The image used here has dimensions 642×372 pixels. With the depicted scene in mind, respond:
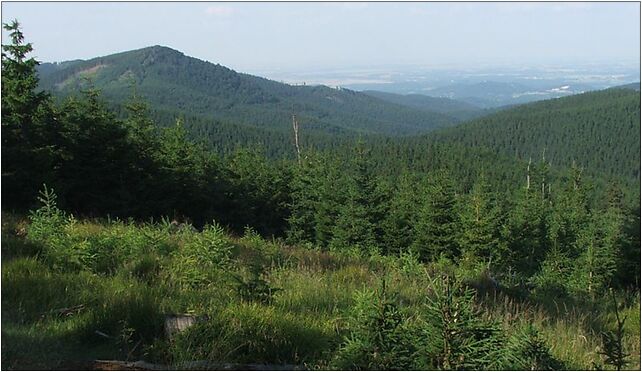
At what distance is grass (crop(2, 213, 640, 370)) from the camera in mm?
3436

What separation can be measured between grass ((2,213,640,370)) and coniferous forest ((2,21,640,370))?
0.06 ft

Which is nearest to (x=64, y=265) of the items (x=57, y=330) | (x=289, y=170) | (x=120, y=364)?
(x=57, y=330)

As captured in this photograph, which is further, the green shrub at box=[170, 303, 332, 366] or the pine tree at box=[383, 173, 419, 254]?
the pine tree at box=[383, 173, 419, 254]

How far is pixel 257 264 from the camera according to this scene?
16.4ft

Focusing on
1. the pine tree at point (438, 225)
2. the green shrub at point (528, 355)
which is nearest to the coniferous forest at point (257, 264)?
the green shrub at point (528, 355)

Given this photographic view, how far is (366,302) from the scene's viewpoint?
333 cm

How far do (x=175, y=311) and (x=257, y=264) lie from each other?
1.05 metres

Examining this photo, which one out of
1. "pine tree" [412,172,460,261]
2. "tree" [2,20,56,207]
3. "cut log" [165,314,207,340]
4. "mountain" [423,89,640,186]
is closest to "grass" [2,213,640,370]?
"cut log" [165,314,207,340]

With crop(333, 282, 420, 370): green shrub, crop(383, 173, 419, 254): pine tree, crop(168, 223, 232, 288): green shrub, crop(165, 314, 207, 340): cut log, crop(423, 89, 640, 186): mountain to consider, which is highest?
crop(333, 282, 420, 370): green shrub

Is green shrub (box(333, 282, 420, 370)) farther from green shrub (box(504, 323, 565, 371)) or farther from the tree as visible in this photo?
the tree

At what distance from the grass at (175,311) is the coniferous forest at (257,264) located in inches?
0.8

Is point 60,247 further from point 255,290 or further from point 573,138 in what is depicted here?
point 573,138

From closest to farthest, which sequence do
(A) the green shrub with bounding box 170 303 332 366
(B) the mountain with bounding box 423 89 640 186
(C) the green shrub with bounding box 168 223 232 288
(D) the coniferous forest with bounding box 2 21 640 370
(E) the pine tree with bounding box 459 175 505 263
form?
(D) the coniferous forest with bounding box 2 21 640 370 → (A) the green shrub with bounding box 170 303 332 366 → (C) the green shrub with bounding box 168 223 232 288 → (E) the pine tree with bounding box 459 175 505 263 → (B) the mountain with bounding box 423 89 640 186

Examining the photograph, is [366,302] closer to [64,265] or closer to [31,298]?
[31,298]
